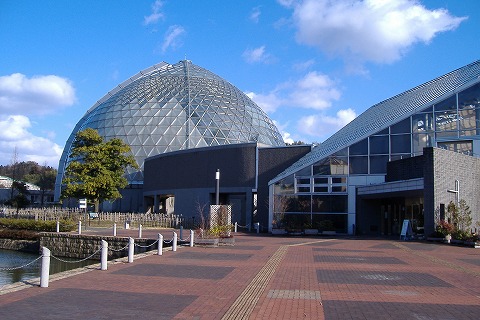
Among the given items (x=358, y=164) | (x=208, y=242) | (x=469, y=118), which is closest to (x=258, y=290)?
(x=208, y=242)

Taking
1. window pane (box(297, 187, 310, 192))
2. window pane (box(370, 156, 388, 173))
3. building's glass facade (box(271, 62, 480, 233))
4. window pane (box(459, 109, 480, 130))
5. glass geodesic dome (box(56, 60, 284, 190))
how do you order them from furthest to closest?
1. glass geodesic dome (box(56, 60, 284, 190))
2. window pane (box(297, 187, 310, 192))
3. window pane (box(370, 156, 388, 173))
4. building's glass facade (box(271, 62, 480, 233))
5. window pane (box(459, 109, 480, 130))

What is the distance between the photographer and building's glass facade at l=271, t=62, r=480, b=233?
34781 mm

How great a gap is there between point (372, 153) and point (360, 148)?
917 millimetres

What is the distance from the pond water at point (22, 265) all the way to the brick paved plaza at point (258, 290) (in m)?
3.46

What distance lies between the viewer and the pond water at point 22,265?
1861 cm

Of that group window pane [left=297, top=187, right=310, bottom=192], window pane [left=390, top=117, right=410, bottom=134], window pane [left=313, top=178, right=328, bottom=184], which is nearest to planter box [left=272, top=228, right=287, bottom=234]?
window pane [left=297, top=187, right=310, bottom=192]

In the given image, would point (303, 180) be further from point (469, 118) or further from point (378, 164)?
point (469, 118)

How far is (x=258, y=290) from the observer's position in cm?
1145

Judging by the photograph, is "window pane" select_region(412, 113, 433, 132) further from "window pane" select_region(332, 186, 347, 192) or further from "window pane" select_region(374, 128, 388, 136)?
"window pane" select_region(332, 186, 347, 192)

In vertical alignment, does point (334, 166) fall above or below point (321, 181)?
above

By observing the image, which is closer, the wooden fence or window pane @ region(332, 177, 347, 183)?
window pane @ region(332, 177, 347, 183)

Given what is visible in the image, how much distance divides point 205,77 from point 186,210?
3200cm

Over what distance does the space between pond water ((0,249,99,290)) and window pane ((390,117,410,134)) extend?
22337 mm

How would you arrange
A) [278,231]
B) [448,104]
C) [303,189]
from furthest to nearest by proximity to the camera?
[278,231]
[303,189]
[448,104]
